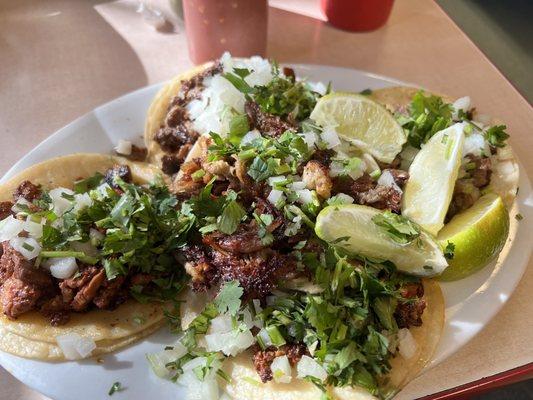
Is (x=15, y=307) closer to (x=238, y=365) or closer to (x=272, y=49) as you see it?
(x=238, y=365)

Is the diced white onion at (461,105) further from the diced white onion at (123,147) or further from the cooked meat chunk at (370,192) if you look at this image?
the diced white onion at (123,147)

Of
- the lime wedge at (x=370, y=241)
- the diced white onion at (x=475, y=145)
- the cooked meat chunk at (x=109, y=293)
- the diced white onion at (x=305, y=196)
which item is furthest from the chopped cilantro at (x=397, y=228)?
the cooked meat chunk at (x=109, y=293)

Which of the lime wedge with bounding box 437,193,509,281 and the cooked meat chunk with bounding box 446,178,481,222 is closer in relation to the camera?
the lime wedge with bounding box 437,193,509,281

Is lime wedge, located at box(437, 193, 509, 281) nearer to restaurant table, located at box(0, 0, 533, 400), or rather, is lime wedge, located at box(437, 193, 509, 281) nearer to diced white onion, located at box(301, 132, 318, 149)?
diced white onion, located at box(301, 132, 318, 149)

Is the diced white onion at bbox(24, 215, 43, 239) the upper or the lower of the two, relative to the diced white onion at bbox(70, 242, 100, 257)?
upper

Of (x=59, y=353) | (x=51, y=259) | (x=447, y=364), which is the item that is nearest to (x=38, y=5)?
(x=51, y=259)

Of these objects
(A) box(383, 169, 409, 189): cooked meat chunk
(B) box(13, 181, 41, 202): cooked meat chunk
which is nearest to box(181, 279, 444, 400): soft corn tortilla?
(A) box(383, 169, 409, 189): cooked meat chunk
